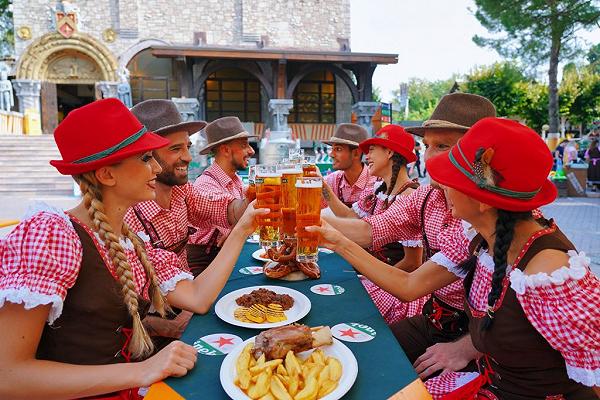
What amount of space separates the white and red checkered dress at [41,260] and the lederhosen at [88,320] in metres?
0.05

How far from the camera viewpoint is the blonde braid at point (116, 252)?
5.54 ft

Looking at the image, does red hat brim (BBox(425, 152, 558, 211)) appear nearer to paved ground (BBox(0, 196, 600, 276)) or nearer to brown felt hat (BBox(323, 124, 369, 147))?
brown felt hat (BBox(323, 124, 369, 147))

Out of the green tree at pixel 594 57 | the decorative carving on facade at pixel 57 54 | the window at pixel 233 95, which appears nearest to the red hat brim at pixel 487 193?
the window at pixel 233 95

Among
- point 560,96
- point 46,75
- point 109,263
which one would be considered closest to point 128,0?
point 46,75

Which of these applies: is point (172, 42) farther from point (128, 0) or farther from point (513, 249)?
point (513, 249)

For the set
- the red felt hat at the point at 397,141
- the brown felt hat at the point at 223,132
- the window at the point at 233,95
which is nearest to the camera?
the red felt hat at the point at 397,141

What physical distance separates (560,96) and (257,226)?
3864 centimetres

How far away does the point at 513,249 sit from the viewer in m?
1.70

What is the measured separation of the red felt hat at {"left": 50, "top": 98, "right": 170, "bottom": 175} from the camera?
1.66 meters

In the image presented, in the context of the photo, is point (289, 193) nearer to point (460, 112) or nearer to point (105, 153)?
point (105, 153)

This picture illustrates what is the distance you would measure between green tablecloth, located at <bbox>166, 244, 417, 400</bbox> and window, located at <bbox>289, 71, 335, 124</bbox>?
19256 millimetres

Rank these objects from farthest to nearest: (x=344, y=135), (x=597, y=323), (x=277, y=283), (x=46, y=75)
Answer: (x=46, y=75) → (x=344, y=135) → (x=277, y=283) → (x=597, y=323)

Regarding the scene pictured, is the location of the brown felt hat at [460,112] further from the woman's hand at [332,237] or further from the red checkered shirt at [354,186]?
the red checkered shirt at [354,186]

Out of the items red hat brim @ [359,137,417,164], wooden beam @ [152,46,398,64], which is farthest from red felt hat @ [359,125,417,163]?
wooden beam @ [152,46,398,64]
